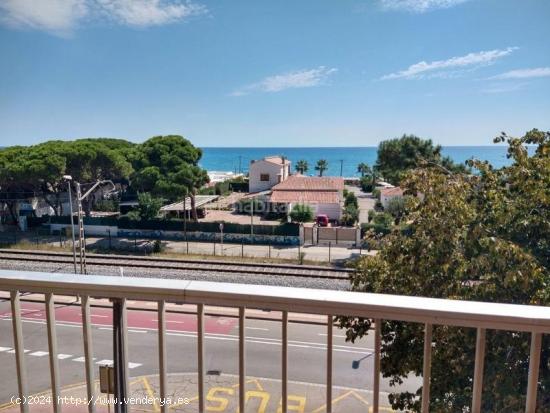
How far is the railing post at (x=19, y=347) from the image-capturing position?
193 cm

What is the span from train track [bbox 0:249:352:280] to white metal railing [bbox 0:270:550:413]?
15.7m

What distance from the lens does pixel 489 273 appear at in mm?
4273

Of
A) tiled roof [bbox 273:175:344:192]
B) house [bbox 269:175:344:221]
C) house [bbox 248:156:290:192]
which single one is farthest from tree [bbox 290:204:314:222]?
house [bbox 248:156:290:192]

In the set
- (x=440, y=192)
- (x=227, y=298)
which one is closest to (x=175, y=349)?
(x=440, y=192)

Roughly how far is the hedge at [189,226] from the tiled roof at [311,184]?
6288 millimetres

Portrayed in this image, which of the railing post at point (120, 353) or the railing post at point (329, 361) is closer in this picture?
the railing post at point (329, 361)

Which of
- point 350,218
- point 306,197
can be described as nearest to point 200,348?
point 350,218

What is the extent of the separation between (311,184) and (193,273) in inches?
650

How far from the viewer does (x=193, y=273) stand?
17906 mm

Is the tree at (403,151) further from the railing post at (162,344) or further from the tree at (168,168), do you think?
the railing post at (162,344)

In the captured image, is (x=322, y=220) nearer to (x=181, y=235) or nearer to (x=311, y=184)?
(x=311, y=184)

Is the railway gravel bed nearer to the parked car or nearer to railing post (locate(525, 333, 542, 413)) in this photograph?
the parked car

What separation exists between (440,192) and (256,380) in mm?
5948

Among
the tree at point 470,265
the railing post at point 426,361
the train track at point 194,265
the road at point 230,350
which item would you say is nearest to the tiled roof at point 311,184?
the train track at point 194,265
